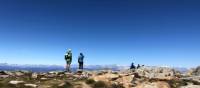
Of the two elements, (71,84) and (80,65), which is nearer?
(71,84)

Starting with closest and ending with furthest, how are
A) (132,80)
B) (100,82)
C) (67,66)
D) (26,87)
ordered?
(26,87)
(100,82)
(132,80)
(67,66)

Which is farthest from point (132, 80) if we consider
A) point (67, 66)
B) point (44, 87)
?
point (67, 66)

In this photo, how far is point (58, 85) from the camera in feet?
75.0

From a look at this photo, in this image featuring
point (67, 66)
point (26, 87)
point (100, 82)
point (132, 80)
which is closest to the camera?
point (26, 87)

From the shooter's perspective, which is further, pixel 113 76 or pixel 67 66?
pixel 67 66

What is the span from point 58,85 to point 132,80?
669 cm

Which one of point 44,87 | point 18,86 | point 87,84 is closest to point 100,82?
point 87,84

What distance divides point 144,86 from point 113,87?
2.36m

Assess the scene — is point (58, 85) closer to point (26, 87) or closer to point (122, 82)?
point (26, 87)

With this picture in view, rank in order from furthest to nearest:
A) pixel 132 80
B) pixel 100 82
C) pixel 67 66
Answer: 1. pixel 67 66
2. pixel 132 80
3. pixel 100 82

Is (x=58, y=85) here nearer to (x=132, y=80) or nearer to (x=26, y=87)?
(x=26, y=87)

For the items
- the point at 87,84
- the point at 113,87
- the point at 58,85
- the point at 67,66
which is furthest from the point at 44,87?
the point at 67,66

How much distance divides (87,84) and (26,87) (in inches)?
190

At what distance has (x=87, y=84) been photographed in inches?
943
